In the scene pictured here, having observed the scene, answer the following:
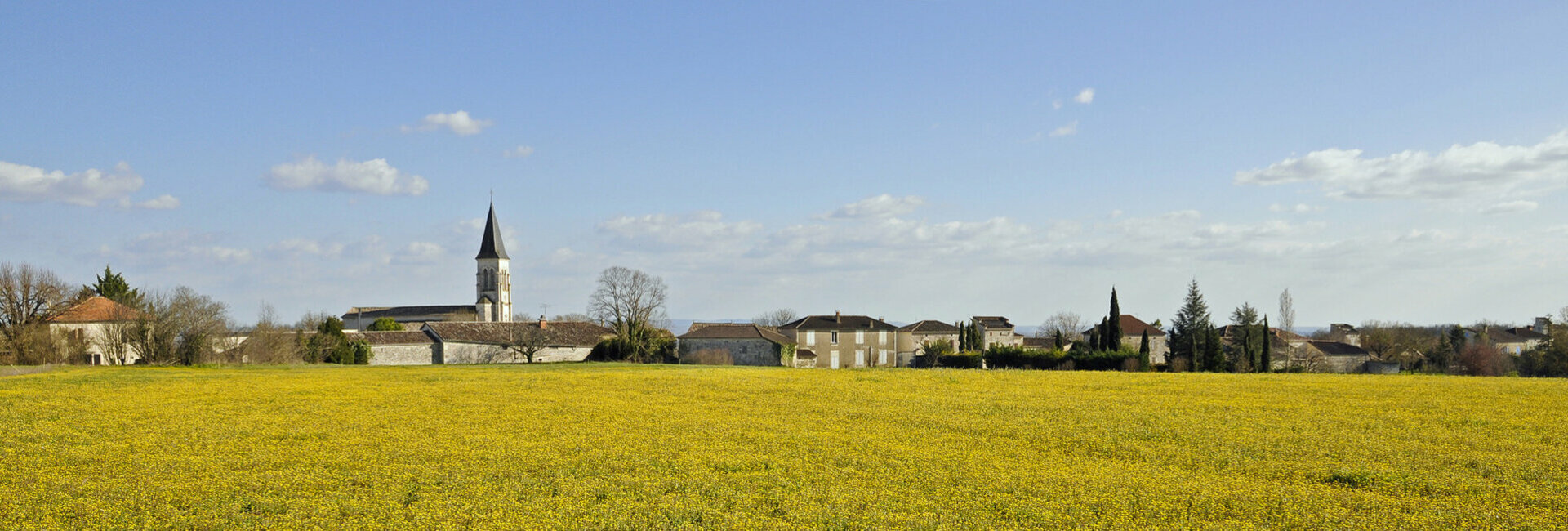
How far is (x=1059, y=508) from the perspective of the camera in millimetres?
12914

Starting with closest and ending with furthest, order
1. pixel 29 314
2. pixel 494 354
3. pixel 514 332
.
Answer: pixel 29 314 < pixel 494 354 < pixel 514 332

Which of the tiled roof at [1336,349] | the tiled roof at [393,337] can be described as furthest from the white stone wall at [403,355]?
the tiled roof at [1336,349]

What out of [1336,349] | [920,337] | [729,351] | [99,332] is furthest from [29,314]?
[1336,349]

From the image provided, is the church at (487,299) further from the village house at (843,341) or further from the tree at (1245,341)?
the tree at (1245,341)

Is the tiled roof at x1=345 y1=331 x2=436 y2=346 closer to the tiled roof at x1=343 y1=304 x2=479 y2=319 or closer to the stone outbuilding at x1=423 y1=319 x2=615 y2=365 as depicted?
the stone outbuilding at x1=423 y1=319 x2=615 y2=365

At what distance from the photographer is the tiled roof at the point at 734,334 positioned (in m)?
77.2

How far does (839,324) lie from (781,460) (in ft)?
222

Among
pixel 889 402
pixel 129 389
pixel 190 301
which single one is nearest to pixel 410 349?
pixel 190 301

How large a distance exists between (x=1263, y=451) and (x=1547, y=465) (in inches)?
177

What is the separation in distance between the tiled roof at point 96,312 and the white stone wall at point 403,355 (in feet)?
64.4

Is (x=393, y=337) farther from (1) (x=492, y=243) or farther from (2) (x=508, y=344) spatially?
(1) (x=492, y=243)

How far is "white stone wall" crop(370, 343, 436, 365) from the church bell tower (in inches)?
2432

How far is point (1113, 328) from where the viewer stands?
233ft

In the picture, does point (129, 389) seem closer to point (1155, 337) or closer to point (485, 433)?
point (485, 433)
